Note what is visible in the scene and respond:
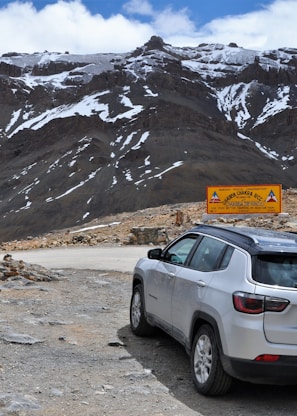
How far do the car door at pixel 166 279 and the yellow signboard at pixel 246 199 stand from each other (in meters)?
19.4

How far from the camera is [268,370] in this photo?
4.96m

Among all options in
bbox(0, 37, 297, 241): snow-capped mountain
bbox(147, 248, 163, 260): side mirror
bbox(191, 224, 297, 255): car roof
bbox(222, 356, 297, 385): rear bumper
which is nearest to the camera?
bbox(222, 356, 297, 385): rear bumper

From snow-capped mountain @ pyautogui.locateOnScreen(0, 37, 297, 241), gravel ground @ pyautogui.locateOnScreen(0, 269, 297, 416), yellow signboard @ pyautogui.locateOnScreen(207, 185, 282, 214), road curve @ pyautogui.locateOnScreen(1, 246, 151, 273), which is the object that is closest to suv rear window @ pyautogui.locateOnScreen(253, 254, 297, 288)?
gravel ground @ pyautogui.locateOnScreen(0, 269, 297, 416)

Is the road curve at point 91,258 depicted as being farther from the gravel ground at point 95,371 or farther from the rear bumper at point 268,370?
the rear bumper at point 268,370

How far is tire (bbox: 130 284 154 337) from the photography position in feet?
25.3

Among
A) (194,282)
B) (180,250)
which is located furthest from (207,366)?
(180,250)

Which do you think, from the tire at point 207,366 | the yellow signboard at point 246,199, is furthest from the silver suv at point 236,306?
the yellow signboard at point 246,199

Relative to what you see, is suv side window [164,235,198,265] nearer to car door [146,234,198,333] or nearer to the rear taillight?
car door [146,234,198,333]

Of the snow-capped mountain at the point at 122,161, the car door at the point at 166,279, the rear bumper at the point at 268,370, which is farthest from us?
the snow-capped mountain at the point at 122,161

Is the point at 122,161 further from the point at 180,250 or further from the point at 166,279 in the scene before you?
the point at 166,279

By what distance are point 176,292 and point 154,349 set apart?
125 cm

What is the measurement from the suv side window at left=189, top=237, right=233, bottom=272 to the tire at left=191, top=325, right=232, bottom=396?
63 centimetres

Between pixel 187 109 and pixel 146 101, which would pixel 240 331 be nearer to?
pixel 187 109

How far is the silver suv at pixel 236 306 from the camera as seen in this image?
499cm
